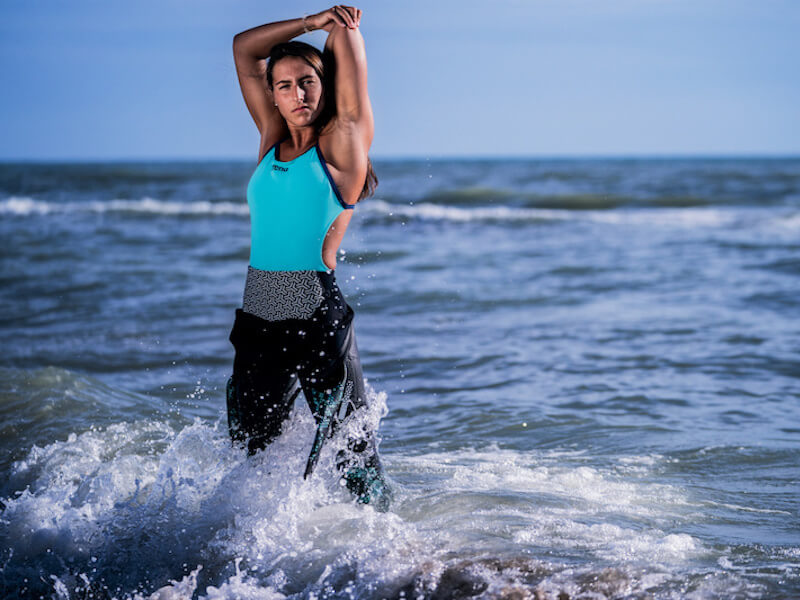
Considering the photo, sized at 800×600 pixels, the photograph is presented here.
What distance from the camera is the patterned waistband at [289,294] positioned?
3.05 m

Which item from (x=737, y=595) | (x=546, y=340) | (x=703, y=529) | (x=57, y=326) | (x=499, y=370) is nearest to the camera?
(x=737, y=595)

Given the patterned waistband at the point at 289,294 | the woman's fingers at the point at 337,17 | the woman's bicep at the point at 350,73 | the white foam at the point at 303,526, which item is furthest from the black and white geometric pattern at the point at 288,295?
the woman's fingers at the point at 337,17

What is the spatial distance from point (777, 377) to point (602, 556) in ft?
12.1

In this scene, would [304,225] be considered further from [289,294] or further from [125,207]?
[125,207]

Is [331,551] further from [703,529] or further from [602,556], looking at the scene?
[703,529]

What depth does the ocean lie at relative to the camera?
10.2 feet

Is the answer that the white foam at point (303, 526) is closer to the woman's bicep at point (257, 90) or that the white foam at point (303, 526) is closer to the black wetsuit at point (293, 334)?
the black wetsuit at point (293, 334)

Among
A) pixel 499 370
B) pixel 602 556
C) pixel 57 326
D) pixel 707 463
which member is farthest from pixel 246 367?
pixel 57 326

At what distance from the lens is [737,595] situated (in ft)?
9.48

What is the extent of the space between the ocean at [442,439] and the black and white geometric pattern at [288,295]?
1.49ft

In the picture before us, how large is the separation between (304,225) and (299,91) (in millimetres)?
450

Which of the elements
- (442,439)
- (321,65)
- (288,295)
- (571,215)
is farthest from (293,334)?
(571,215)

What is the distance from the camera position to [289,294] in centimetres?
305

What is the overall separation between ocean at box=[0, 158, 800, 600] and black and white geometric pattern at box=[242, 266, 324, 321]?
454 millimetres
